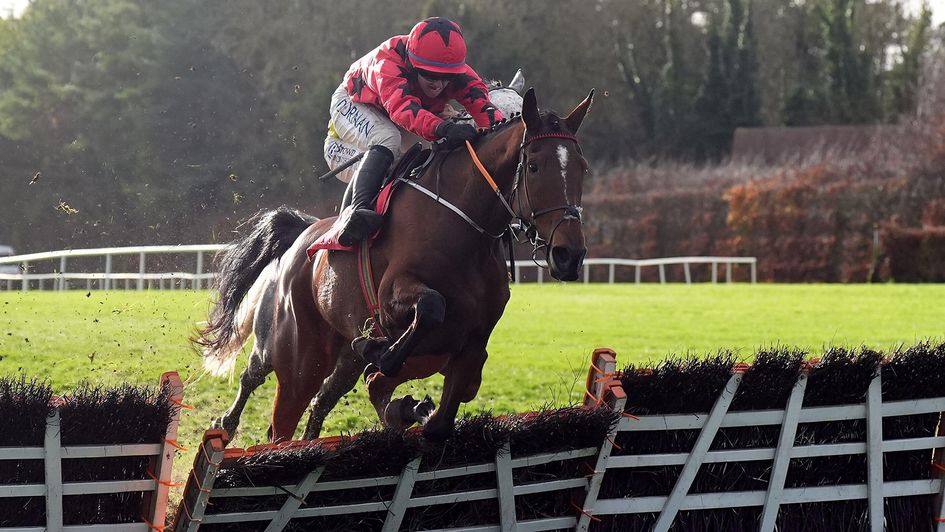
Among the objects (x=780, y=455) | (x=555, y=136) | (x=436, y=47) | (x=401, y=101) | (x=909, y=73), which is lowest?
(x=780, y=455)

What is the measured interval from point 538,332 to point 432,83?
8.81m

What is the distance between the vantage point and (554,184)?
4.14 meters

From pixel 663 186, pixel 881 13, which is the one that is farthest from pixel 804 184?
pixel 881 13

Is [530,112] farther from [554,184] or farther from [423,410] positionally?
[423,410]

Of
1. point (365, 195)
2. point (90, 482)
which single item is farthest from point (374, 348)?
point (90, 482)

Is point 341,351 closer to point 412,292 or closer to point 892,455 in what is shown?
point 412,292

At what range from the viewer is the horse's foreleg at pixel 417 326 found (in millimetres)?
4270

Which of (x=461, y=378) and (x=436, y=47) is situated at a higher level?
(x=436, y=47)

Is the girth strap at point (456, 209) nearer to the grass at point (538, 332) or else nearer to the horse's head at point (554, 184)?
the horse's head at point (554, 184)

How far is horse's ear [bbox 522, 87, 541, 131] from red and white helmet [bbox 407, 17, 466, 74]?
0.72 meters

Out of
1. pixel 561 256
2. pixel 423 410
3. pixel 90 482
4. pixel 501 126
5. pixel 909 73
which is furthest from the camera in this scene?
pixel 909 73

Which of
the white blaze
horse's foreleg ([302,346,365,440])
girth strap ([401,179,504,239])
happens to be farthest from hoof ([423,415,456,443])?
horse's foreleg ([302,346,365,440])

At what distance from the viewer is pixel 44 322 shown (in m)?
11.7

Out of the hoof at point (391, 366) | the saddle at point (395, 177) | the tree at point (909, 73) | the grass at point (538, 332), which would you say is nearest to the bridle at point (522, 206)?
the saddle at point (395, 177)
